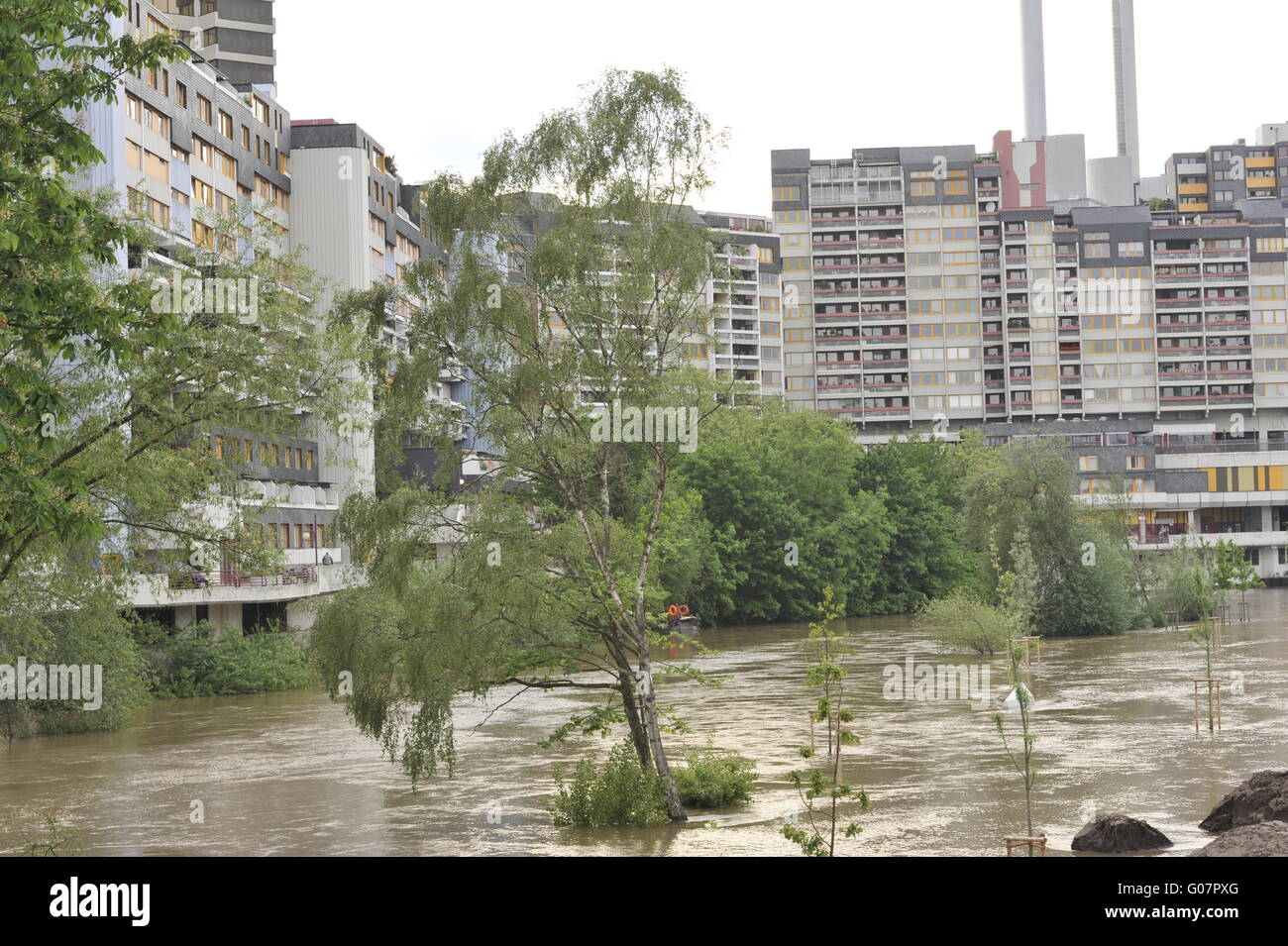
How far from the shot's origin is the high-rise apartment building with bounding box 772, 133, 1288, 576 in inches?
6688

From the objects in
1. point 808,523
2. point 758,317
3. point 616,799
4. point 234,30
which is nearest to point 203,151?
point 808,523

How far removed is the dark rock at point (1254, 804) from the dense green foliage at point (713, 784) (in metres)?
9.13

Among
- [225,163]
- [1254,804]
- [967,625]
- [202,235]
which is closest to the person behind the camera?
[1254,804]

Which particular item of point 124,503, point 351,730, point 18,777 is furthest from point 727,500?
point 124,503

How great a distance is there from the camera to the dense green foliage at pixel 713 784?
28.8m

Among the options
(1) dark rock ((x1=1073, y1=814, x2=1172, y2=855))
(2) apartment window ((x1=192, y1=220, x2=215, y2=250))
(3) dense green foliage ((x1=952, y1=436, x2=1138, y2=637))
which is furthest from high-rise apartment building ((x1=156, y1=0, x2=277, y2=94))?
(1) dark rock ((x1=1073, y1=814, x2=1172, y2=855))

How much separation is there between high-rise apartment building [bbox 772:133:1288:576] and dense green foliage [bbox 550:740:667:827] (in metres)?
144

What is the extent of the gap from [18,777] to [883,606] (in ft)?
246

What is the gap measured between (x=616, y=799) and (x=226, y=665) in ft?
120

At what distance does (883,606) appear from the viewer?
106 m

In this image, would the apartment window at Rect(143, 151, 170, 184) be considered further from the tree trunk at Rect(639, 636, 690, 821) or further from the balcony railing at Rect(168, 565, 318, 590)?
the tree trunk at Rect(639, 636, 690, 821)

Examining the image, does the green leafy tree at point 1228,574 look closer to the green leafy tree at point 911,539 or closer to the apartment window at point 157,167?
the green leafy tree at point 911,539

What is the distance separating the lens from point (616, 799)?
26.3 meters

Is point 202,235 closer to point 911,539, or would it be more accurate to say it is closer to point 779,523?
point 779,523
